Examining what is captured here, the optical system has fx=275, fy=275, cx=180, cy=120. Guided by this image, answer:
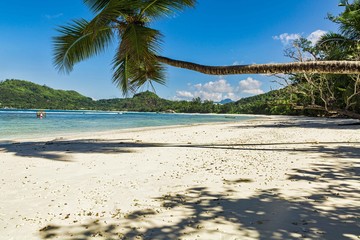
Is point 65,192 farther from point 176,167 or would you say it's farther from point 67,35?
point 67,35

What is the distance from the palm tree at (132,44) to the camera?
23.0 feet

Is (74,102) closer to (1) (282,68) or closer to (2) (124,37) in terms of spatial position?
(2) (124,37)

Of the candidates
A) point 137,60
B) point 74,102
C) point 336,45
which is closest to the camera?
point 137,60

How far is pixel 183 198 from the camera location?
13.3ft

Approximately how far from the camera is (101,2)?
28.6 ft

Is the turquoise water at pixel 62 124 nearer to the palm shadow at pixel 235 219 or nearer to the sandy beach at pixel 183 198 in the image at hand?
the sandy beach at pixel 183 198

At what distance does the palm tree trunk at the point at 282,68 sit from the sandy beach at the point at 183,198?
2.07 metres

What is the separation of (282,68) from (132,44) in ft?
14.0

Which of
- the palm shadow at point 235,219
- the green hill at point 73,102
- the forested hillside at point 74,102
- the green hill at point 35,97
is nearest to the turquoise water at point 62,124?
the palm shadow at point 235,219

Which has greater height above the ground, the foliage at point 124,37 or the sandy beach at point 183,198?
the foliage at point 124,37

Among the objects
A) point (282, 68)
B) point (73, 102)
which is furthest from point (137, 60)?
point (73, 102)

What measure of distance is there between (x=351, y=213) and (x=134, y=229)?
258 centimetres

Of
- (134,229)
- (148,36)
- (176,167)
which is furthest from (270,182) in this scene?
(148,36)

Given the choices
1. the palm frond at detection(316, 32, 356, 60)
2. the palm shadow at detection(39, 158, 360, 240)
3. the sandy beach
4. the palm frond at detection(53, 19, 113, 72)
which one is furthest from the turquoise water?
the palm frond at detection(316, 32, 356, 60)
